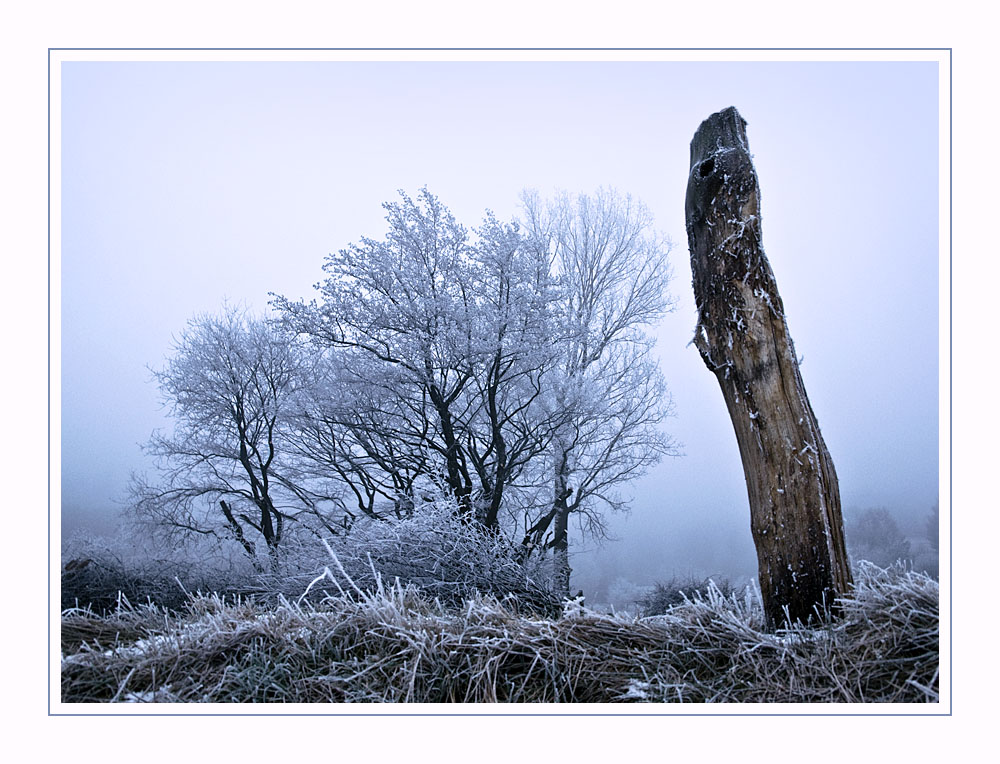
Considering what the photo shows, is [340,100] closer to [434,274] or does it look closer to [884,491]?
[434,274]

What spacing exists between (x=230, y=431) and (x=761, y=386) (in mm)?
2975

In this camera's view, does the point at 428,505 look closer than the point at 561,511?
Yes

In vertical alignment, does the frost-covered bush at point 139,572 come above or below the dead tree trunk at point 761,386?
below

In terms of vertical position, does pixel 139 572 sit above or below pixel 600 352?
below

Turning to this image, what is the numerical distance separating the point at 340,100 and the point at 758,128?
1.73 meters

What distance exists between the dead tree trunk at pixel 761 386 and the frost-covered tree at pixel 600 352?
1.46m

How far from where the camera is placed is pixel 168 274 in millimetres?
3117

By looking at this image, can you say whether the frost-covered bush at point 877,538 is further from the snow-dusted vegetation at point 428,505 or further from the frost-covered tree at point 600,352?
the frost-covered tree at point 600,352

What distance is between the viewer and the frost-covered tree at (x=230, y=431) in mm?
3453

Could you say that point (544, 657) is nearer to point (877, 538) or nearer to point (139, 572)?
point (877, 538)

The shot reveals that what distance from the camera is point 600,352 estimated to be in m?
3.76
